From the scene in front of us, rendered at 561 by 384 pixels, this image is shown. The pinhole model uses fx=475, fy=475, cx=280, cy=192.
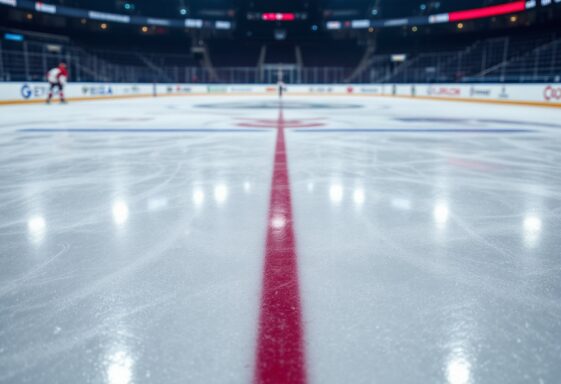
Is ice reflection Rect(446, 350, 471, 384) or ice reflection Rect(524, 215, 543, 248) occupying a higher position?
ice reflection Rect(524, 215, 543, 248)

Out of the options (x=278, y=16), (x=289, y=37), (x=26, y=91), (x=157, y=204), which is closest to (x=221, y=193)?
(x=157, y=204)

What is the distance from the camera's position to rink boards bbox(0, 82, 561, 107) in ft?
53.3

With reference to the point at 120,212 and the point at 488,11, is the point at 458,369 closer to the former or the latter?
the point at 120,212

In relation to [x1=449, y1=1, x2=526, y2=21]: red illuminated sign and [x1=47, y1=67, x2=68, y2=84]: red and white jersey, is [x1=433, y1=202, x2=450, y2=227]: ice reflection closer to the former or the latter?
[x1=47, y1=67, x2=68, y2=84]: red and white jersey

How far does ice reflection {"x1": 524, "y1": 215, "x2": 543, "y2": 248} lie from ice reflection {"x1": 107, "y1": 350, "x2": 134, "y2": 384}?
1893mm

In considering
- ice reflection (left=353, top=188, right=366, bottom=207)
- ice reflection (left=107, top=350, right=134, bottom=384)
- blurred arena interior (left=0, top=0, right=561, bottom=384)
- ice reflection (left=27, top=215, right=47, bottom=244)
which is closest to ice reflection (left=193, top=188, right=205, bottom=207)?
blurred arena interior (left=0, top=0, right=561, bottom=384)

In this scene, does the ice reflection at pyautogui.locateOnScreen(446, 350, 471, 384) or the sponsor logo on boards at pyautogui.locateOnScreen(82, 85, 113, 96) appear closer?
the ice reflection at pyautogui.locateOnScreen(446, 350, 471, 384)

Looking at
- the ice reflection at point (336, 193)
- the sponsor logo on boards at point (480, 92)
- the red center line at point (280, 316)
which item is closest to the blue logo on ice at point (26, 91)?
the ice reflection at point (336, 193)

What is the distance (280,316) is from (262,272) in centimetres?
40

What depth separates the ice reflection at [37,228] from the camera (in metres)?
2.38

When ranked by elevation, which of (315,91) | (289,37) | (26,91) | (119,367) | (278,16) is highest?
(278,16)

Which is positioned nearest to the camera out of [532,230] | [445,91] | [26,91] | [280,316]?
[280,316]

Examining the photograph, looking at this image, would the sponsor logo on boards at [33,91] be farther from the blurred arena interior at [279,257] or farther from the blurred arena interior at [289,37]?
the blurred arena interior at [279,257]

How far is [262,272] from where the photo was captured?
1.94 metres
